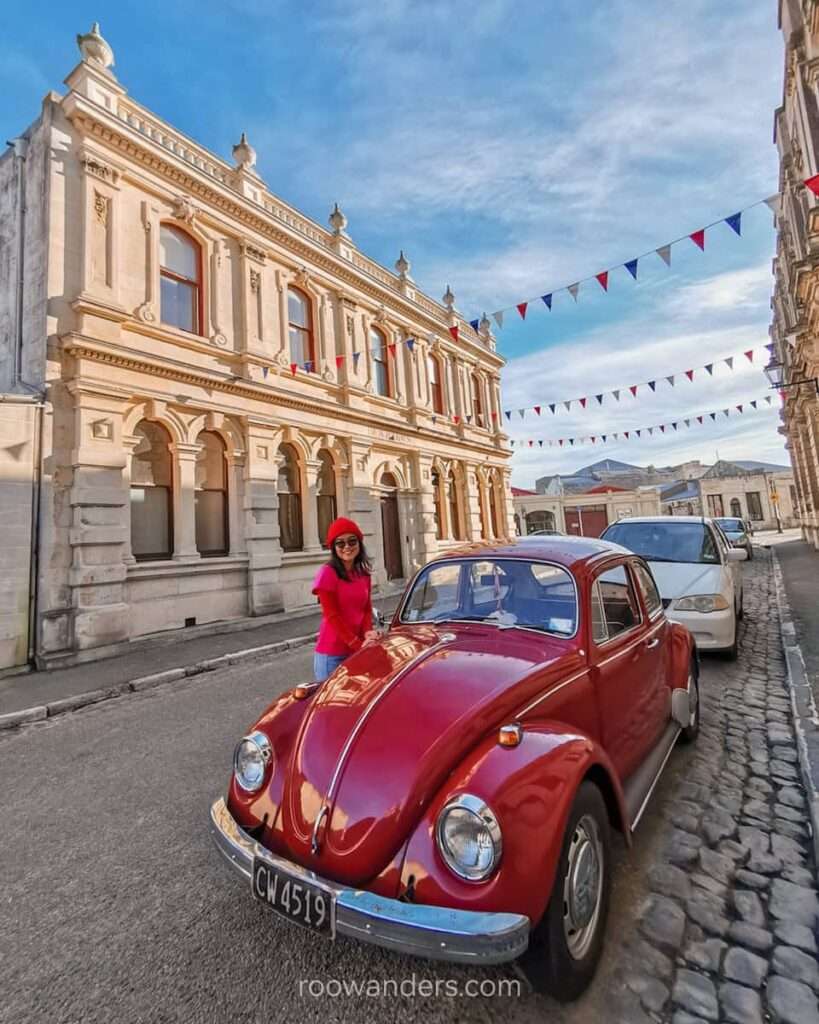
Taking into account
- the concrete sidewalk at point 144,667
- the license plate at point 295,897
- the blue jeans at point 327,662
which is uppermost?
the blue jeans at point 327,662

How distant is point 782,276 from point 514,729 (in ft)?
83.2

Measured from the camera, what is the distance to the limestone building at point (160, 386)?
27.6 feet

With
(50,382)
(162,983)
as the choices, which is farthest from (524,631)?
(50,382)

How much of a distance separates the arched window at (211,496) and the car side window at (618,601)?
9.34m

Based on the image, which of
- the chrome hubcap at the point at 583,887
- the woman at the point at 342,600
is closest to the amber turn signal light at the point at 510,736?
the chrome hubcap at the point at 583,887

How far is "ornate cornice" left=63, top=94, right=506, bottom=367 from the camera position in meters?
9.40

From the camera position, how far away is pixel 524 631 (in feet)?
9.31

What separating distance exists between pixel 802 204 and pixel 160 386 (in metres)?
16.2

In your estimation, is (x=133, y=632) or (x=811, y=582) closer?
(x=133, y=632)

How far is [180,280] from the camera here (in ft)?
36.1

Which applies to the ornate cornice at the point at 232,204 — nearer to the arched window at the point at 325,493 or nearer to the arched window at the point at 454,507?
Answer: the arched window at the point at 325,493

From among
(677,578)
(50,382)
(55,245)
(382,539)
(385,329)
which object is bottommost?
(677,578)

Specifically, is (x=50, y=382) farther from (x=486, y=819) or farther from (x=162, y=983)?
(x=486, y=819)

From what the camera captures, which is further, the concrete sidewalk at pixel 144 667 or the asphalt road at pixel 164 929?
the concrete sidewalk at pixel 144 667
